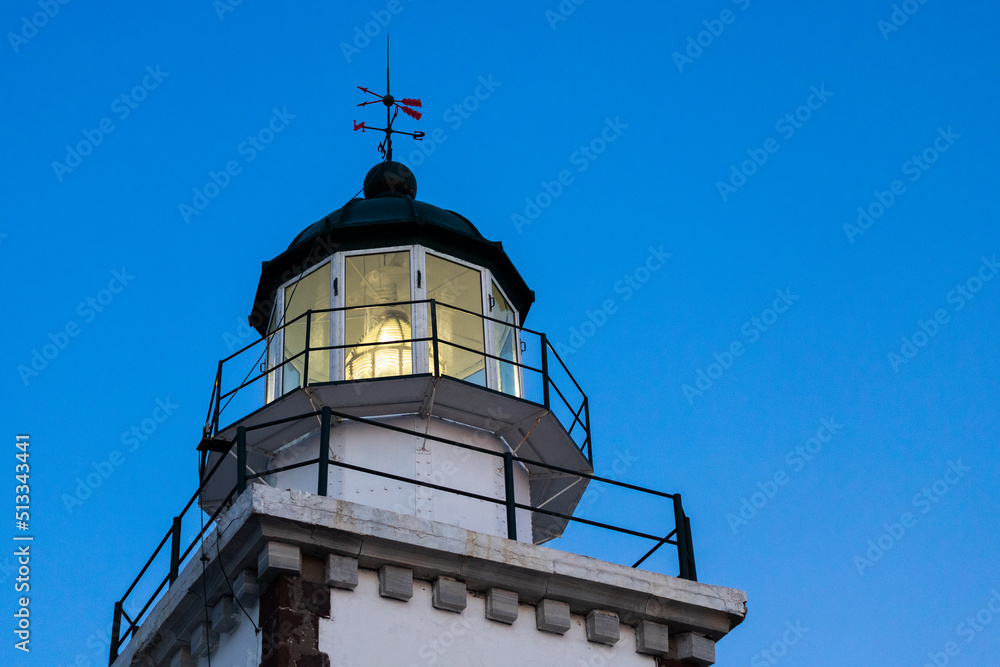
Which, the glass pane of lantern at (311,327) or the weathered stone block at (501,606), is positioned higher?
the glass pane of lantern at (311,327)

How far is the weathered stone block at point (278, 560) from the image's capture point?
1016cm

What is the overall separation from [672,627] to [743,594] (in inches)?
29.3

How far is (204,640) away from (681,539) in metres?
4.27

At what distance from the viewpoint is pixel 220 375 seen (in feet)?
44.0

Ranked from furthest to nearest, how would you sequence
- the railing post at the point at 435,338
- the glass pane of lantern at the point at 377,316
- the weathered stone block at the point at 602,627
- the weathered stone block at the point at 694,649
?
the glass pane of lantern at the point at 377,316 → the railing post at the point at 435,338 → the weathered stone block at the point at 694,649 → the weathered stone block at the point at 602,627

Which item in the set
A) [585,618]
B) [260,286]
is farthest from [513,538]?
[260,286]

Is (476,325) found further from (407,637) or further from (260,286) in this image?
(407,637)

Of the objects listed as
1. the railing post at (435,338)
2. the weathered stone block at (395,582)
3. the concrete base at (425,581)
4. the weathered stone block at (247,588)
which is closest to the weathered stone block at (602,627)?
the concrete base at (425,581)

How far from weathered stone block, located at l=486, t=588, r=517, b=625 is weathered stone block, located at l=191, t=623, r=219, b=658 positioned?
2.27 metres

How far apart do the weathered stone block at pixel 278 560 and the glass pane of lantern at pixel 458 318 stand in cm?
381

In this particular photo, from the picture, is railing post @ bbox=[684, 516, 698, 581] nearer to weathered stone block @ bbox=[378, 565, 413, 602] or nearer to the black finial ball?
weathered stone block @ bbox=[378, 565, 413, 602]

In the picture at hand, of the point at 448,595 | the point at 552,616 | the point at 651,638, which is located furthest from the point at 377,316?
the point at 651,638

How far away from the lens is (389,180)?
51.1 ft

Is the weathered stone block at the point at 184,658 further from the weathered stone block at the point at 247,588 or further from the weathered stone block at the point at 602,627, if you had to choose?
the weathered stone block at the point at 602,627
